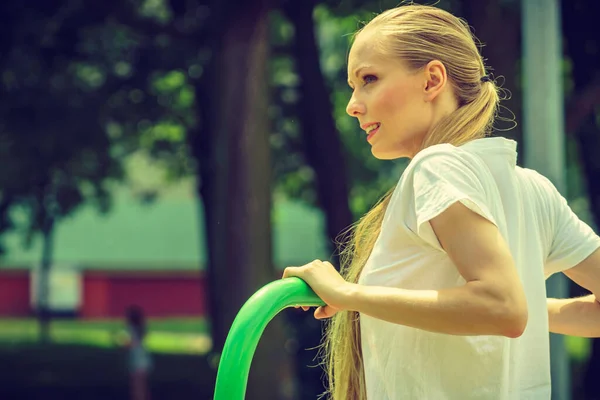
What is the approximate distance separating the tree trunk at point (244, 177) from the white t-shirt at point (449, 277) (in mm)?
7822

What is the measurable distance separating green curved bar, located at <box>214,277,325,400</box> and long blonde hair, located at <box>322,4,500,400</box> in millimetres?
301

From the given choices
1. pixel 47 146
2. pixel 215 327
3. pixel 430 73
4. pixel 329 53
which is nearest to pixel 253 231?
pixel 215 327

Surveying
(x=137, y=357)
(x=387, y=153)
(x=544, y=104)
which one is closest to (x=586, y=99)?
(x=544, y=104)

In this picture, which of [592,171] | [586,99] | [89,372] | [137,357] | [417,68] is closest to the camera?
[417,68]

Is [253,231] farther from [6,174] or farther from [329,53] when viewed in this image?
[329,53]

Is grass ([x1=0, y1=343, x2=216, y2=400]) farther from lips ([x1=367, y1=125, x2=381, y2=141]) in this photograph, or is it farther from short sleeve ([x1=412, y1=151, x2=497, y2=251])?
short sleeve ([x1=412, y1=151, x2=497, y2=251])

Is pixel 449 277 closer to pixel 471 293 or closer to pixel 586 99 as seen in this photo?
pixel 471 293

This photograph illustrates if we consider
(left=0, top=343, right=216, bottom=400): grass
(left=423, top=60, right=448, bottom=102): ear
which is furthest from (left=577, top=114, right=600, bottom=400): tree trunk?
(left=423, top=60, right=448, bottom=102): ear

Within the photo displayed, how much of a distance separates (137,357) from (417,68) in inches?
538

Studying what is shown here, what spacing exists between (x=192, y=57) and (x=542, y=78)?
9176mm

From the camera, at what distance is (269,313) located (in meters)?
1.58

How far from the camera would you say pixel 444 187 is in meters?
1.54

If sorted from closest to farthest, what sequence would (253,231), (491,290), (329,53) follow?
(491,290) < (253,231) < (329,53)

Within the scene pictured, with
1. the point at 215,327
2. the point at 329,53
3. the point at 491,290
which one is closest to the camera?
the point at 491,290
